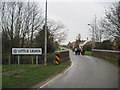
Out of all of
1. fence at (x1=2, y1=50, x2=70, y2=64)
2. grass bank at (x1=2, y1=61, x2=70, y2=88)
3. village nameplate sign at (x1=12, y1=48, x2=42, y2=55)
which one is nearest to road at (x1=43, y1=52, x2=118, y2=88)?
grass bank at (x1=2, y1=61, x2=70, y2=88)

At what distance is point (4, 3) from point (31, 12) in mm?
5844

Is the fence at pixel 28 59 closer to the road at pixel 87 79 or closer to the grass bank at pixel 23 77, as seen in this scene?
the grass bank at pixel 23 77

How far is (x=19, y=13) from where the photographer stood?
32625 mm

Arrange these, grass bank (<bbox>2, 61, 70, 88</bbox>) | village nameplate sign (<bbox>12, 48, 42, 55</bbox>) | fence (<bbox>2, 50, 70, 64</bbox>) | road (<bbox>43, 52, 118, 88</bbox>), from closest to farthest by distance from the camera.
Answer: road (<bbox>43, 52, 118, 88</bbox>)
grass bank (<bbox>2, 61, 70, 88</bbox>)
village nameplate sign (<bbox>12, 48, 42, 55</bbox>)
fence (<bbox>2, 50, 70, 64</bbox>)

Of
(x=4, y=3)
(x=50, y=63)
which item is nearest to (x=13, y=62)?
(x=50, y=63)

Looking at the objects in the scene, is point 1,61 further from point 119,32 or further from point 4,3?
point 119,32

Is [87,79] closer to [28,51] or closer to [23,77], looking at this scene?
[23,77]

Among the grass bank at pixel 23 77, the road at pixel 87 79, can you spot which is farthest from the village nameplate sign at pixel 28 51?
the road at pixel 87 79

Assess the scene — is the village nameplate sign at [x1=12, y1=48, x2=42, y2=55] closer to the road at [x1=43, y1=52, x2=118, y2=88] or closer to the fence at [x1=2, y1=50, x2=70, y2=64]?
the fence at [x1=2, y1=50, x2=70, y2=64]

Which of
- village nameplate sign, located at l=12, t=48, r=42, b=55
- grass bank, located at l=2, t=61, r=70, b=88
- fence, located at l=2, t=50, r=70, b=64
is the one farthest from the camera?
fence, located at l=2, t=50, r=70, b=64

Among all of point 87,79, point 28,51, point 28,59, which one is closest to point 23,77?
point 87,79

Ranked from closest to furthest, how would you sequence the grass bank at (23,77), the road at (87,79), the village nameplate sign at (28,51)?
the road at (87,79) → the grass bank at (23,77) → the village nameplate sign at (28,51)

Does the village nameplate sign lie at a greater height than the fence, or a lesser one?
greater

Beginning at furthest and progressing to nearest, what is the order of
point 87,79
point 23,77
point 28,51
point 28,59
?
point 28,59
point 28,51
point 23,77
point 87,79
